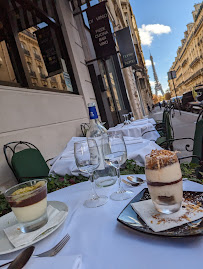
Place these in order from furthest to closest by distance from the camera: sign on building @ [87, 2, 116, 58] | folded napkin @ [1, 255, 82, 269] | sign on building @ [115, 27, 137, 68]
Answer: sign on building @ [115, 27, 137, 68]
sign on building @ [87, 2, 116, 58]
folded napkin @ [1, 255, 82, 269]

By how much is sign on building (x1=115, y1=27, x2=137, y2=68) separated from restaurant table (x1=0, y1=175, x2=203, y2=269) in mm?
7846

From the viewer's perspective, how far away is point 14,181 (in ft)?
9.43

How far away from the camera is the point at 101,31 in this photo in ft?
19.4

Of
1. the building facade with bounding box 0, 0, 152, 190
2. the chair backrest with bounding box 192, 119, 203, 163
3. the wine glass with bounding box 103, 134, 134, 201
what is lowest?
the chair backrest with bounding box 192, 119, 203, 163

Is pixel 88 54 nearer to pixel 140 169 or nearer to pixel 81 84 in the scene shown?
pixel 81 84

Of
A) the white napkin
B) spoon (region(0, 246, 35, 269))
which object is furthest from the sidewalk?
spoon (region(0, 246, 35, 269))

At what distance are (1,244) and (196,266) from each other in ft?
2.00

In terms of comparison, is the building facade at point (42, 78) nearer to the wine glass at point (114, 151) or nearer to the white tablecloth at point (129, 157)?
the white tablecloth at point (129, 157)

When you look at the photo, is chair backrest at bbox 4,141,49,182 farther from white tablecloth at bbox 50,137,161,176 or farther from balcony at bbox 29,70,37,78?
balcony at bbox 29,70,37,78

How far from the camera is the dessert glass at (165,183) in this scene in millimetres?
689

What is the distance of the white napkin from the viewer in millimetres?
695

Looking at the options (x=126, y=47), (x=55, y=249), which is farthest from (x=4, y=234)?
(x=126, y=47)

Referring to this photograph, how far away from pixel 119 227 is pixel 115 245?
9cm

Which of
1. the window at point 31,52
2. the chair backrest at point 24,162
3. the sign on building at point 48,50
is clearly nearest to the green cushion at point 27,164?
the chair backrest at point 24,162
